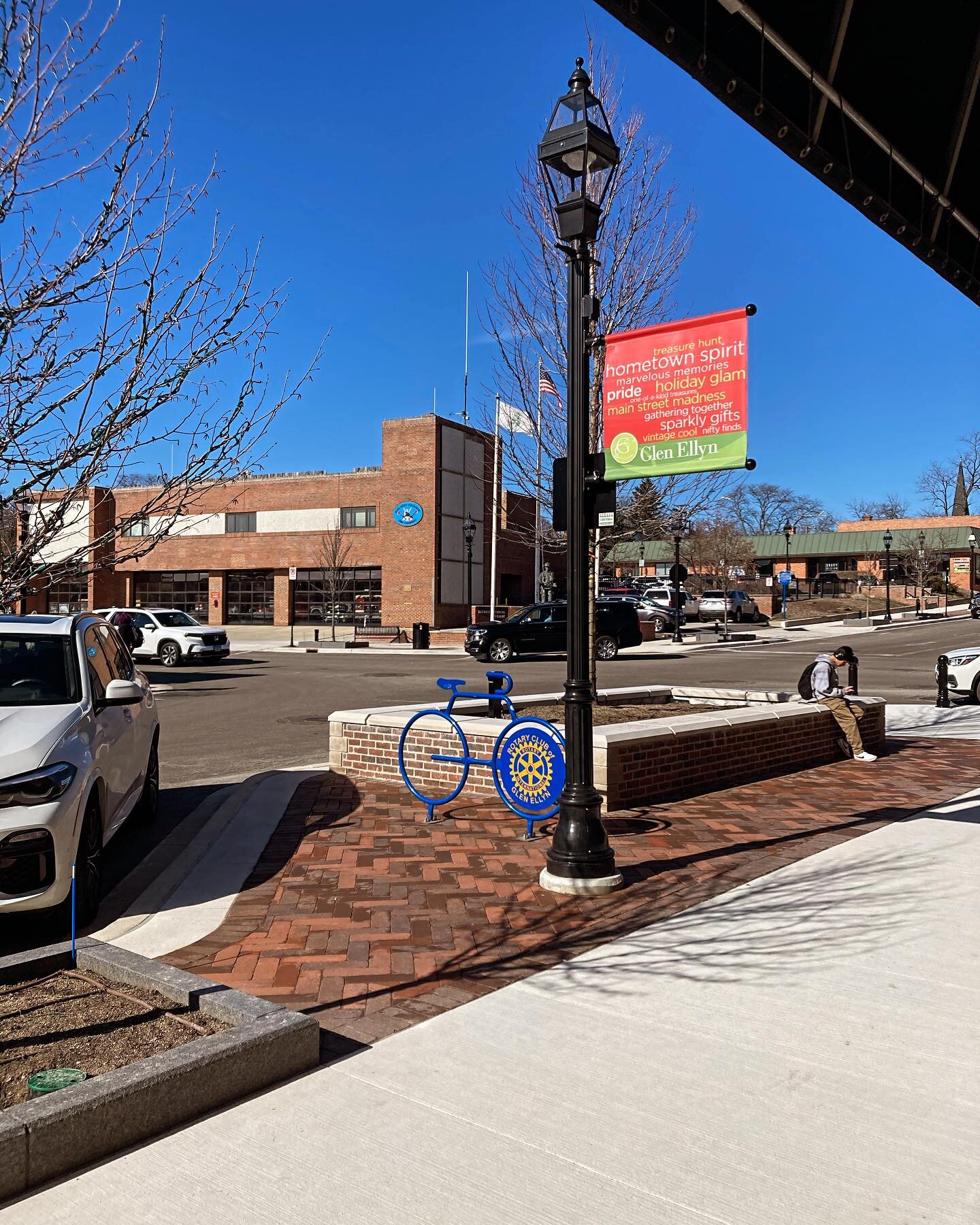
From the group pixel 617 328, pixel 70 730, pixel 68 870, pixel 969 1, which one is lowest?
pixel 68 870

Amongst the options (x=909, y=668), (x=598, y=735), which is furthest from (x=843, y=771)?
(x=909, y=668)

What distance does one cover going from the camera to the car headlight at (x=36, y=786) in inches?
178

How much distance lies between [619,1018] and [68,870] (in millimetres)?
2766

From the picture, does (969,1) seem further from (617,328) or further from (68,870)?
(68,870)

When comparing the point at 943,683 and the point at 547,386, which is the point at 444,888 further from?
the point at 943,683

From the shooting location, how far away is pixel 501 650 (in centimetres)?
2667

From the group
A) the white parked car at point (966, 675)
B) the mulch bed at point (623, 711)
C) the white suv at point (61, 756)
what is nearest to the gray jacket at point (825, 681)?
the mulch bed at point (623, 711)

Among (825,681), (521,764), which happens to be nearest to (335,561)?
(825,681)

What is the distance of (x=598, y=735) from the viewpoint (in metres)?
7.57

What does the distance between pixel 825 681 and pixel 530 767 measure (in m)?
4.94

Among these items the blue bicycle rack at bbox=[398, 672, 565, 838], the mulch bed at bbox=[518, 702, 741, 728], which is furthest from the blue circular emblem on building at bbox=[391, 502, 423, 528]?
the blue bicycle rack at bbox=[398, 672, 565, 838]

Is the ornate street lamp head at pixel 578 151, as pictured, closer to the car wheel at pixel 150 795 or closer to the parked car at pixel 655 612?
the car wheel at pixel 150 795

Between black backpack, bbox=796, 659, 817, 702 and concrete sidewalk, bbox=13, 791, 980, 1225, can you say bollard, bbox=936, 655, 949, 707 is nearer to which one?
black backpack, bbox=796, 659, 817, 702

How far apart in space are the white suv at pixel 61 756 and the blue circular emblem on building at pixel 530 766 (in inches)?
104
